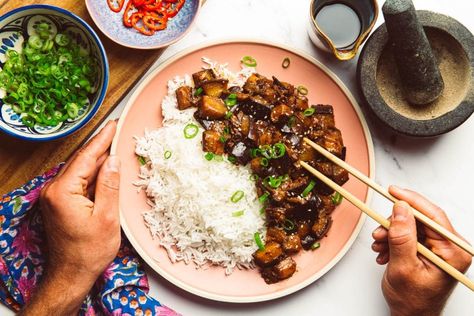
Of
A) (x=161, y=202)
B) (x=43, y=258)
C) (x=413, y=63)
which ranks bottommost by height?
(x=43, y=258)

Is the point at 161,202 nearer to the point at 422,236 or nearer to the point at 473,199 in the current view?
the point at 422,236

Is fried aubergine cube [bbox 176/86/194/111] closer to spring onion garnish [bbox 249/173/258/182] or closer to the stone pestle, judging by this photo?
spring onion garnish [bbox 249/173/258/182]

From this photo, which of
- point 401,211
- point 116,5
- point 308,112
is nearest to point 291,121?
point 308,112

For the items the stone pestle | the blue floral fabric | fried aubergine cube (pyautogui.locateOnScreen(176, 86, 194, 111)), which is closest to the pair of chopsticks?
the stone pestle

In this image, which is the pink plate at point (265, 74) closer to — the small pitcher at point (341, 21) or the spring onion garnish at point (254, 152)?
the small pitcher at point (341, 21)

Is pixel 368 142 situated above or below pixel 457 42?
below

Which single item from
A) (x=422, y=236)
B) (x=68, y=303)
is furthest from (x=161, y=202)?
(x=422, y=236)

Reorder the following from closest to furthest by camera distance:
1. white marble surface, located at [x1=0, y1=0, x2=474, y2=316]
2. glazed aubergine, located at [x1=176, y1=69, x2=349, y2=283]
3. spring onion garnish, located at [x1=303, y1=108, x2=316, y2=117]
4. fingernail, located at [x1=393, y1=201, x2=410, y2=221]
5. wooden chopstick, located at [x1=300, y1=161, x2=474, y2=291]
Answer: wooden chopstick, located at [x1=300, y1=161, x2=474, y2=291]
fingernail, located at [x1=393, y1=201, x2=410, y2=221]
glazed aubergine, located at [x1=176, y1=69, x2=349, y2=283]
spring onion garnish, located at [x1=303, y1=108, x2=316, y2=117]
white marble surface, located at [x1=0, y1=0, x2=474, y2=316]
